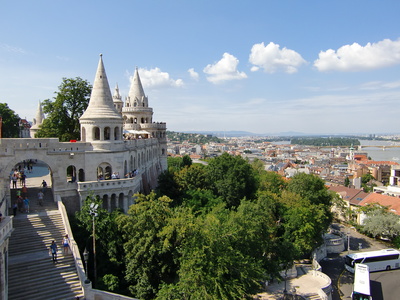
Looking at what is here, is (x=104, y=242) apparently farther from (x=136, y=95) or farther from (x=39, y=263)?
(x=136, y=95)

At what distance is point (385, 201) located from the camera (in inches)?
2098

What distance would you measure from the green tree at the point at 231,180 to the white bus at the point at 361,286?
48.3 ft

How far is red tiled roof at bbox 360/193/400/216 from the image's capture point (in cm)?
5031

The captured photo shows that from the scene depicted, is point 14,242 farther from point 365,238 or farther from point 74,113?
point 365,238

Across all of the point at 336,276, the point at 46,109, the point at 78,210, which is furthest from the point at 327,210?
the point at 46,109

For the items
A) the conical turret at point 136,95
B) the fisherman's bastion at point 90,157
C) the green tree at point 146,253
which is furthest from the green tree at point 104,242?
the conical turret at point 136,95

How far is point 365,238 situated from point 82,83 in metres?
44.8

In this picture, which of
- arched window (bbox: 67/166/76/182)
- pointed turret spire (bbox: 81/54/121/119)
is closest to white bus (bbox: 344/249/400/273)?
pointed turret spire (bbox: 81/54/121/119)

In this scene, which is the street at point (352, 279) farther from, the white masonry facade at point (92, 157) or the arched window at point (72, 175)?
the arched window at point (72, 175)

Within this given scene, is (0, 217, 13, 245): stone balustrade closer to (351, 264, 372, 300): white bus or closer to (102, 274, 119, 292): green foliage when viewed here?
(102, 274, 119, 292): green foliage

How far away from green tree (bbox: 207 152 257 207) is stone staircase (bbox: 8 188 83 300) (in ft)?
67.8

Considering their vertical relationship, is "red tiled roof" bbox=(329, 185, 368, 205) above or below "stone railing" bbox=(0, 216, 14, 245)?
below

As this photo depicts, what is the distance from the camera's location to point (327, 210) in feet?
133

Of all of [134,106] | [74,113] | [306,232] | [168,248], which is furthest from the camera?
[134,106]
